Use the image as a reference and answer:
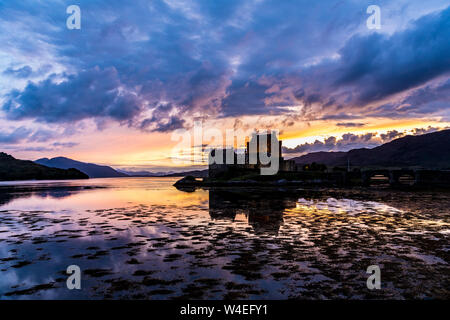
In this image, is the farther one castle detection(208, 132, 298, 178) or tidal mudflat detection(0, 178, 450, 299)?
castle detection(208, 132, 298, 178)

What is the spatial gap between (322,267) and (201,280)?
450cm

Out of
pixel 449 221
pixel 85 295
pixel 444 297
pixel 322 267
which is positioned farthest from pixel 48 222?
pixel 449 221

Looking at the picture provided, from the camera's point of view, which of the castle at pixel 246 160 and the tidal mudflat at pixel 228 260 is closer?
the tidal mudflat at pixel 228 260

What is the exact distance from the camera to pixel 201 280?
28.5 ft

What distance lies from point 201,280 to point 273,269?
8.90 ft

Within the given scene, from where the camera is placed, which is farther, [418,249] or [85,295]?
[418,249]

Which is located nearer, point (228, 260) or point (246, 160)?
point (228, 260)
